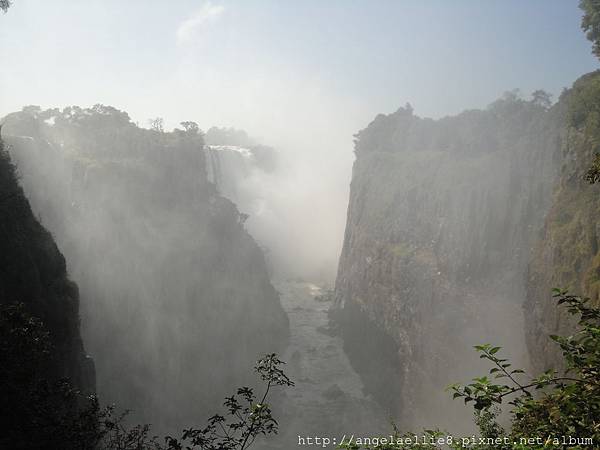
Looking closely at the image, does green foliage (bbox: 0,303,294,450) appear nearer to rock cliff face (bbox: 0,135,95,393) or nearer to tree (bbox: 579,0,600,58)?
rock cliff face (bbox: 0,135,95,393)

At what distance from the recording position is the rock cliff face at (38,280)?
2005 cm

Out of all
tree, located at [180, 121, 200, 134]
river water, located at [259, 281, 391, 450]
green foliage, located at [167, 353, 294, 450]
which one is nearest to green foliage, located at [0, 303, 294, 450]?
green foliage, located at [167, 353, 294, 450]

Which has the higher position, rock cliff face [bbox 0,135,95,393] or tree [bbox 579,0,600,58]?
tree [bbox 579,0,600,58]

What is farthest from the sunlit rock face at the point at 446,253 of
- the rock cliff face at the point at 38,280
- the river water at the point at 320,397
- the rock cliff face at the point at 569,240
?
the rock cliff face at the point at 38,280

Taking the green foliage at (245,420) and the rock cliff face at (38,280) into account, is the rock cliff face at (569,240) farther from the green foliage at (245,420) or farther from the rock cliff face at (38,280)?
the rock cliff face at (38,280)

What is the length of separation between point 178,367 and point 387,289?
101 ft

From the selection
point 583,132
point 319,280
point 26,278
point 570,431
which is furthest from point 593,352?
point 319,280

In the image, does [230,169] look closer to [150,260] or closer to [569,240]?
[150,260]

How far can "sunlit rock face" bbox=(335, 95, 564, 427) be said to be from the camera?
44094 millimetres

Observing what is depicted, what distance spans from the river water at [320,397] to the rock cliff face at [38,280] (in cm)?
2959

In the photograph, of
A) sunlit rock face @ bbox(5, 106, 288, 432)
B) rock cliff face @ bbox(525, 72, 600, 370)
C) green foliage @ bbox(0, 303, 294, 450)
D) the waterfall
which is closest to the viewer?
green foliage @ bbox(0, 303, 294, 450)

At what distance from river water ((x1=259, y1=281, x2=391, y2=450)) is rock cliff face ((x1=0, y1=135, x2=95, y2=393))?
29.6m

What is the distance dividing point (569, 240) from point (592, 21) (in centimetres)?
→ 1881

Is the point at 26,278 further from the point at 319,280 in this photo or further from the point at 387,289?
the point at 319,280
